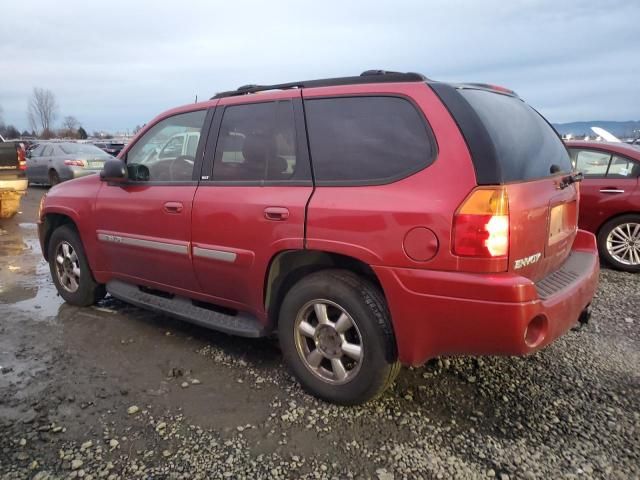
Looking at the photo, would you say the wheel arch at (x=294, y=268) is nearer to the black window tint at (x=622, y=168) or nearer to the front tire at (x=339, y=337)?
the front tire at (x=339, y=337)

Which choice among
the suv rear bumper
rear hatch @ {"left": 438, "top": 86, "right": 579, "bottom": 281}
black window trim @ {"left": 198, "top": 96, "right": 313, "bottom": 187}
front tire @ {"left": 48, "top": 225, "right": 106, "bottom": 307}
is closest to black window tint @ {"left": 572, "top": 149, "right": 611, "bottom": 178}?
rear hatch @ {"left": 438, "top": 86, "right": 579, "bottom": 281}

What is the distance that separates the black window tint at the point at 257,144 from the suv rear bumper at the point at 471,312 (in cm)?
99

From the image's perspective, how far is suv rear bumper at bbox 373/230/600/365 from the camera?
7.80ft

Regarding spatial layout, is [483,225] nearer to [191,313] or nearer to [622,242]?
[191,313]

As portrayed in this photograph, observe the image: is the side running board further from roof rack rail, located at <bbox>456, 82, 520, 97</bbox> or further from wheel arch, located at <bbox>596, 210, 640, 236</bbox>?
wheel arch, located at <bbox>596, 210, 640, 236</bbox>

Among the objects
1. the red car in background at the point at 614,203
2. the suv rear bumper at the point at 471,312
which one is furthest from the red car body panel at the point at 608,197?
the suv rear bumper at the point at 471,312

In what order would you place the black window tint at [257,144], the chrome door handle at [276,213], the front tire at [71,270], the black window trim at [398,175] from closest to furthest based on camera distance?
the black window trim at [398,175] < the chrome door handle at [276,213] < the black window tint at [257,144] < the front tire at [71,270]

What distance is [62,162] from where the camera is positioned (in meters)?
14.5

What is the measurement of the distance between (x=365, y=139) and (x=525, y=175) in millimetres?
872

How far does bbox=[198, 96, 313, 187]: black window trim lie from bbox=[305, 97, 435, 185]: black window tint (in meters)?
0.05

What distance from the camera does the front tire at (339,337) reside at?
274 cm

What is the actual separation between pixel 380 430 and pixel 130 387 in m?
1.63

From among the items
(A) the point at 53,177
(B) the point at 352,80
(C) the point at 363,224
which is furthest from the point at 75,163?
(C) the point at 363,224

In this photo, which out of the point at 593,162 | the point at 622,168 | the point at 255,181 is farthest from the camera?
the point at 593,162
